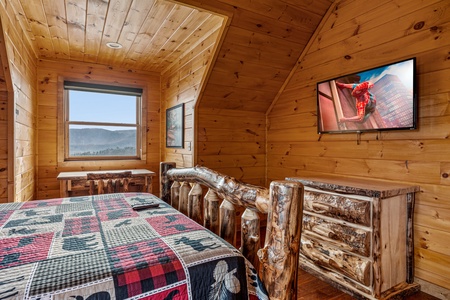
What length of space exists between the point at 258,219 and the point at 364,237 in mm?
1167

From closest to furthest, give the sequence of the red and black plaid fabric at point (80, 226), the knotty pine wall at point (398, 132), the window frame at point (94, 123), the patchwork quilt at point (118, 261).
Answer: the patchwork quilt at point (118, 261) < the red and black plaid fabric at point (80, 226) < the knotty pine wall at point (398, 132) < the window frame at point (94, 123)

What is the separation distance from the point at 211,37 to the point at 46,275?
281 cm

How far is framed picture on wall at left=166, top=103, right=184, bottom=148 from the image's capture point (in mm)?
3580

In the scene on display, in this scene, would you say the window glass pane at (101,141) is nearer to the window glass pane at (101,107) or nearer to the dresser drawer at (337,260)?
the window glass pane at (101,107)

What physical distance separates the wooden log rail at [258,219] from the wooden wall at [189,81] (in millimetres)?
1577

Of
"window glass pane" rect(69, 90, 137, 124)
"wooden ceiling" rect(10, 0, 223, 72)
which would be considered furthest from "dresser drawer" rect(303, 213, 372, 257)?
"window glass pane" rect(69, 90, 137, 124)

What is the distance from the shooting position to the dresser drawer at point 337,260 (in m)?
1.87

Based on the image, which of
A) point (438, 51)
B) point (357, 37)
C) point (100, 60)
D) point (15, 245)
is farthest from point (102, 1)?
point (438, 51)

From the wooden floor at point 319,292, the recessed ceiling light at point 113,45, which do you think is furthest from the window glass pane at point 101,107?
the wooden floor at point 319,292

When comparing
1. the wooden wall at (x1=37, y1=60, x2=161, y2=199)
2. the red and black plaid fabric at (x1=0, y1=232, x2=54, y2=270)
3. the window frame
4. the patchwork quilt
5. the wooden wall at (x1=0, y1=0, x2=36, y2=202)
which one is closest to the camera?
the patchwork quilt

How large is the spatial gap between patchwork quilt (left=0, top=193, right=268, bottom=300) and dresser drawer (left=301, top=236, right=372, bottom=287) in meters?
1.33

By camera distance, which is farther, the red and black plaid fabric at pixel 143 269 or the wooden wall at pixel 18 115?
the wooden wall at pixel 18 115

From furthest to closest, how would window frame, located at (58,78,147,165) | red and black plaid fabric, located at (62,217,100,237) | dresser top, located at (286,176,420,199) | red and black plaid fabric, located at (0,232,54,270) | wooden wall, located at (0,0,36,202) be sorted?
window frame, located at (58,78,147,165), wooden wall, located at (0,0,36,202), dresser top, located at (286,176,420,199), red and black plaid fabric, located at (62,217,100,237), red and black plaid fabric, located at (0,232,54,270)

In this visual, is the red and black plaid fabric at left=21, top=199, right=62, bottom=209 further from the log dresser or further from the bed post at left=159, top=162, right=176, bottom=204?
the log dresser
